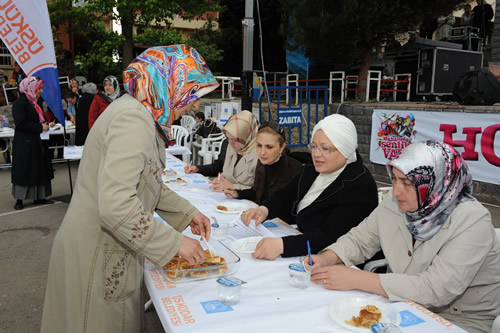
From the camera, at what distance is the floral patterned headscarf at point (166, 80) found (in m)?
1.67

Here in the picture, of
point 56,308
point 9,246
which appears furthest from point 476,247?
point 9,246

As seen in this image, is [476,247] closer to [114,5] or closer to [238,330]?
[238,330]

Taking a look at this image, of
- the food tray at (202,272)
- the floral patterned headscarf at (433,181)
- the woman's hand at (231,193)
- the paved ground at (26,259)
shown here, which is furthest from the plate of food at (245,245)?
the paved ground at (26,259)

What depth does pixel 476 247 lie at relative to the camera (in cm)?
162

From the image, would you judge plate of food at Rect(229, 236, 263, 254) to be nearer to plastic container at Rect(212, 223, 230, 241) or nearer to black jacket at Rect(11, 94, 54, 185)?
plastic container at Rect(212, 223, 230, 241)

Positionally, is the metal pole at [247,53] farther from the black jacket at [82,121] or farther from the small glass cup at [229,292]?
the small glass cup at [229,292]

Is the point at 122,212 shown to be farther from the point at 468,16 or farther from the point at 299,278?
the point at 468,16

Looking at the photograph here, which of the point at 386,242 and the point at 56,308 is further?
the point at 386,242

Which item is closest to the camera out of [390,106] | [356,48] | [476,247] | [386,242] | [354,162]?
[476,247]

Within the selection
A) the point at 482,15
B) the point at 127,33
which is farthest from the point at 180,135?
the point at 482,15

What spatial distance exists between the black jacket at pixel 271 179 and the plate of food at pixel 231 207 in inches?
11.3

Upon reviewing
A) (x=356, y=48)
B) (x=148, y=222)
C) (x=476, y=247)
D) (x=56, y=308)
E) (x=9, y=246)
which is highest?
(x=356, y=48)

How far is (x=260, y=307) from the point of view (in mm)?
1492

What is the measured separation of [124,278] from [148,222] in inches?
12.8
